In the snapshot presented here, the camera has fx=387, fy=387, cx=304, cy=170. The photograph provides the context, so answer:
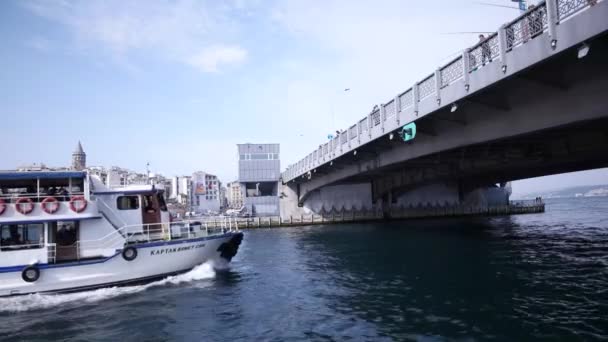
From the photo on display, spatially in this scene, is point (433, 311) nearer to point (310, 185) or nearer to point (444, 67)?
point (444, 67)

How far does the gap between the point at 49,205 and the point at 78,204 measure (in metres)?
1.18

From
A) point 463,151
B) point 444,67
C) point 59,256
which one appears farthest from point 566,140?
point 59,256

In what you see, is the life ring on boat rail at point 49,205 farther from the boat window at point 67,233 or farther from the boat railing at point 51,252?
the boat railing at point 51,252

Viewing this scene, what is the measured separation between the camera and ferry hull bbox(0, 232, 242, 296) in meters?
17.3

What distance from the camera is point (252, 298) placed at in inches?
624

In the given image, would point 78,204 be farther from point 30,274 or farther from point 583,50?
point 583,50

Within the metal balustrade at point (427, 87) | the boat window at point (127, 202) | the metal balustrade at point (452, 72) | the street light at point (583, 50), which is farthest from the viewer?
the boat window at point (127, 202)

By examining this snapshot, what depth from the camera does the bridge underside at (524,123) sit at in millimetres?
13992

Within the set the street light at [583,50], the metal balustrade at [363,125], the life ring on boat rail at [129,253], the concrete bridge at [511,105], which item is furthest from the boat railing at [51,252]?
the street light at [583,50]

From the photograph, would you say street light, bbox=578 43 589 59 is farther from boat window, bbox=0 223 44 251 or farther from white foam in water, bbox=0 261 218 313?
boat window, bbox=0 223 44 251

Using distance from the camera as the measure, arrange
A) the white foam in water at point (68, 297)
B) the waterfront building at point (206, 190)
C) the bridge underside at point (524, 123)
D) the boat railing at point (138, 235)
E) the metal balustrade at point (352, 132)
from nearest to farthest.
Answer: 1. the bridge underside at point (524, 123)
2. the white foam in water at point (68, 297)
3. the boat railing at point (138, 235)
4. the metal balustrade at point (352, 132)
5. the waterfront building at point (206, 190)

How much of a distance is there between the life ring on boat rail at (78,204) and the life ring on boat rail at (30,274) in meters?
3.00

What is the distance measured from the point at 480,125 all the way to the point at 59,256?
72.1ft

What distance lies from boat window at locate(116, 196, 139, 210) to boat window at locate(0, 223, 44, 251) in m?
3.53
